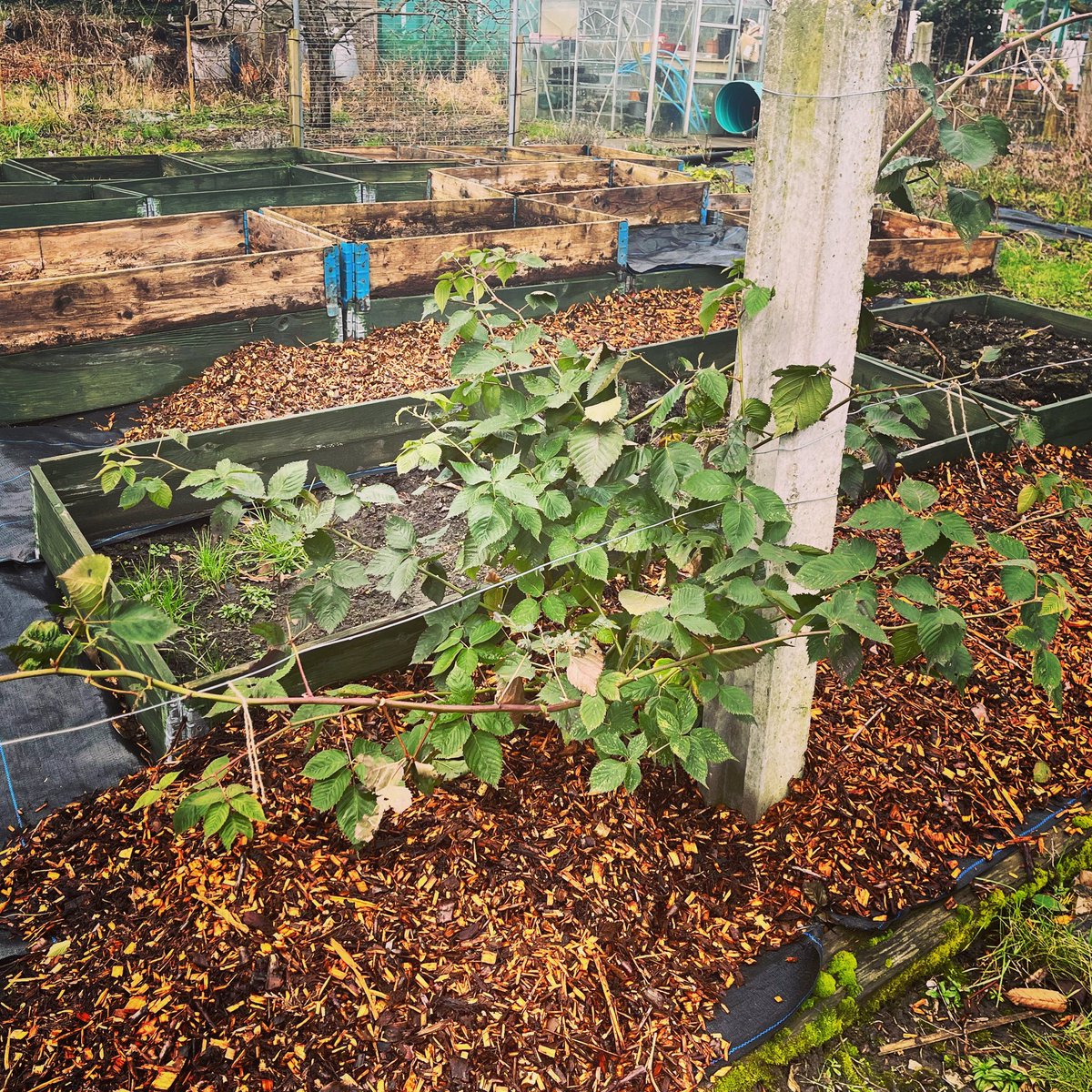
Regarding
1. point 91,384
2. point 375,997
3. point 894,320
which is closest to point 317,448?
point 91,384

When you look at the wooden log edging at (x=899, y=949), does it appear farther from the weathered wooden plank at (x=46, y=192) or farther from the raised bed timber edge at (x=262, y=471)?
the weathered wooden plank at (x=46, y=192)

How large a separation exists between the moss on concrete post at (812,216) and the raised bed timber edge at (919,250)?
537 cm

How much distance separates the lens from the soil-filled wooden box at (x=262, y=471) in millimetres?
2668

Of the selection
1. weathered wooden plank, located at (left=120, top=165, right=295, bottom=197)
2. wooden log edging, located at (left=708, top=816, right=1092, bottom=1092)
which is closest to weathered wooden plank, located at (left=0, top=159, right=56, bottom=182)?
weathered wooden plank, located at (left=120, top=165, right=295, bottom=197)

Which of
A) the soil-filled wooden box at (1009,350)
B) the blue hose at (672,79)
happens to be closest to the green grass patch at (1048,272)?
the soil-filled wooden box at (1009,350)

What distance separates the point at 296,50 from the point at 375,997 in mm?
11328

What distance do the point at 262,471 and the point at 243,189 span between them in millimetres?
4566

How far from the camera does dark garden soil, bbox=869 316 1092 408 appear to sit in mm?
5219

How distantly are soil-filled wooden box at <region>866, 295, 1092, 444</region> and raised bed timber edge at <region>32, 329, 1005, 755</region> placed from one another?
643 millimetres

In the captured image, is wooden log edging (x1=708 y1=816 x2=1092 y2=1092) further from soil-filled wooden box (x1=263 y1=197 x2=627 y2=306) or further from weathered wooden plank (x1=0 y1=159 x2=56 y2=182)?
weathered wooden plank (x1=0 y1=159 x2=56 y2=182)

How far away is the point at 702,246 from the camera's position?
288 inches

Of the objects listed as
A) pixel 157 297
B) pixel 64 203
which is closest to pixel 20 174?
pixel 64 203

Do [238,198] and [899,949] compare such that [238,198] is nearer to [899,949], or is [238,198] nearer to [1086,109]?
[899,949]

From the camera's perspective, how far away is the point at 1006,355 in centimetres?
570
